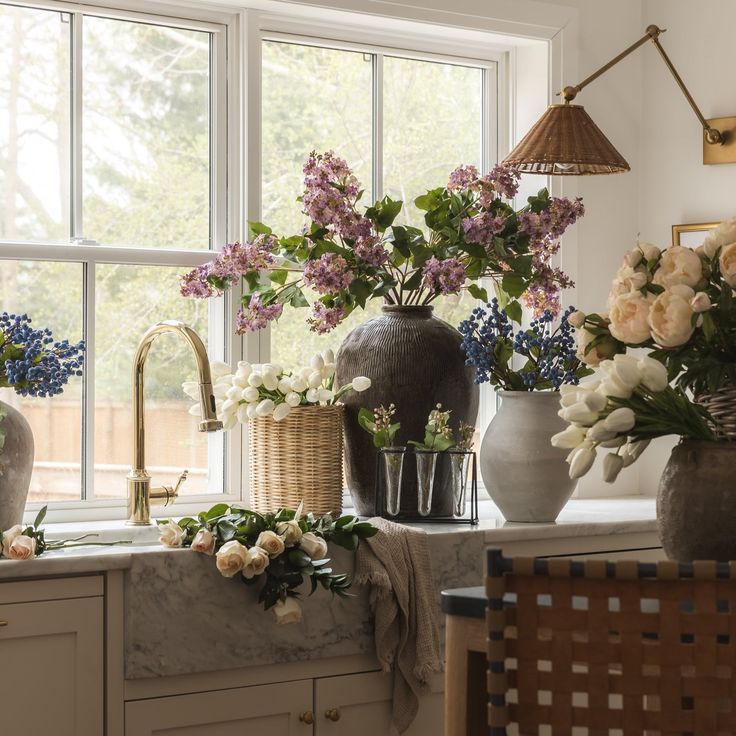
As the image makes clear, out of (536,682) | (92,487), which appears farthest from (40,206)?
(536,682)

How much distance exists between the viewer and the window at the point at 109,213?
8.96 ft

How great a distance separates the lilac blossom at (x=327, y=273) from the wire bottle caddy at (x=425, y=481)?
0.40m

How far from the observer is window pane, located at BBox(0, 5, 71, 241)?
8.91 feet

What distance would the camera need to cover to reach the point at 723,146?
314cm

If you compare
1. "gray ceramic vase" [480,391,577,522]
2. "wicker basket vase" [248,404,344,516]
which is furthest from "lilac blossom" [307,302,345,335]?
"gray ceramic vase" [480,391,577,522]

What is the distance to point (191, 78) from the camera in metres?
2.91

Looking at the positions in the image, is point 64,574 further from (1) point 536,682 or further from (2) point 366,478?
(1) point 536,682

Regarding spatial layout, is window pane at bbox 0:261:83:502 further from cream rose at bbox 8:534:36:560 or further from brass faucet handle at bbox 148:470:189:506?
cream rose at bbox 8:534:36:560

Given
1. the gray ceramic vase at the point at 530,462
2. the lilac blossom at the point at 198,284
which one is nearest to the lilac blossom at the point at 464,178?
the gray ceramic vase at the point at 530,462

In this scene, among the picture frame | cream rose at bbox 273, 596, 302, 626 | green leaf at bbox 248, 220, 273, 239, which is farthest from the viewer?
the picture frame

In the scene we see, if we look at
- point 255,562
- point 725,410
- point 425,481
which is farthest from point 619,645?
point 425,481

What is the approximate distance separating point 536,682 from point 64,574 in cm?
125

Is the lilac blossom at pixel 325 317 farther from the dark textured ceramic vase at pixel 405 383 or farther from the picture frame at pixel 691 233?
the picture frame at pixel 691 233

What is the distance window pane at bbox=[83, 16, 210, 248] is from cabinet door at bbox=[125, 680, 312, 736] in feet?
3.78
